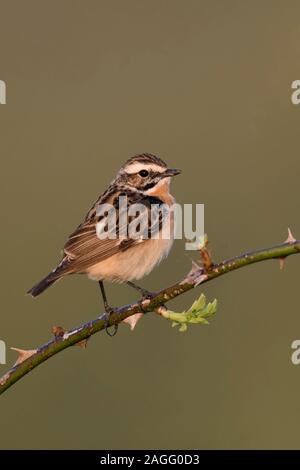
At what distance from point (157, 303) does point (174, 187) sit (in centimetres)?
513

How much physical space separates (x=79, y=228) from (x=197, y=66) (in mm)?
5068

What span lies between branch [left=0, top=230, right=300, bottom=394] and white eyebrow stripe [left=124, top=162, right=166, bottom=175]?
8.18 ft

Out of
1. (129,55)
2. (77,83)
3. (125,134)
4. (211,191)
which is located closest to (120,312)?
(211,191)

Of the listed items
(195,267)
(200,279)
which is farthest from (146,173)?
(200,279)

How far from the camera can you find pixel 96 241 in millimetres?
6285

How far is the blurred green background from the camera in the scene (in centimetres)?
761

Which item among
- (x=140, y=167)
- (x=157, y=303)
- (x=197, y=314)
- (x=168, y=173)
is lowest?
(x=197, y=314)

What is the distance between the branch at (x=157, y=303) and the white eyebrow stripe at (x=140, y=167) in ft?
8.18

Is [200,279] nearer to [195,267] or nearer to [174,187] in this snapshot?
[195,267]

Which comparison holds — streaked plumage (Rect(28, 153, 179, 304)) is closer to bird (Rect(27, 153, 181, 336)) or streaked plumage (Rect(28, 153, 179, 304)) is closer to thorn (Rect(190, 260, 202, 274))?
bird (Rect(27, 153, 181, 336))

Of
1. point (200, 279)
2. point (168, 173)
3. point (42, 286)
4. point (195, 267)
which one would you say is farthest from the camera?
point (168, 173)

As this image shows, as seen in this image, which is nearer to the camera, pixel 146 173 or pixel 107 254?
pixel 107 254

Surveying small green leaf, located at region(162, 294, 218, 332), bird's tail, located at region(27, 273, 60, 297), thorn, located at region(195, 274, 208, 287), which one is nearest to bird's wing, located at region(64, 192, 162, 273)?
bird's tail, located at region(27, 273, 60, 297)

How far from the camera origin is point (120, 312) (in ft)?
14.8
